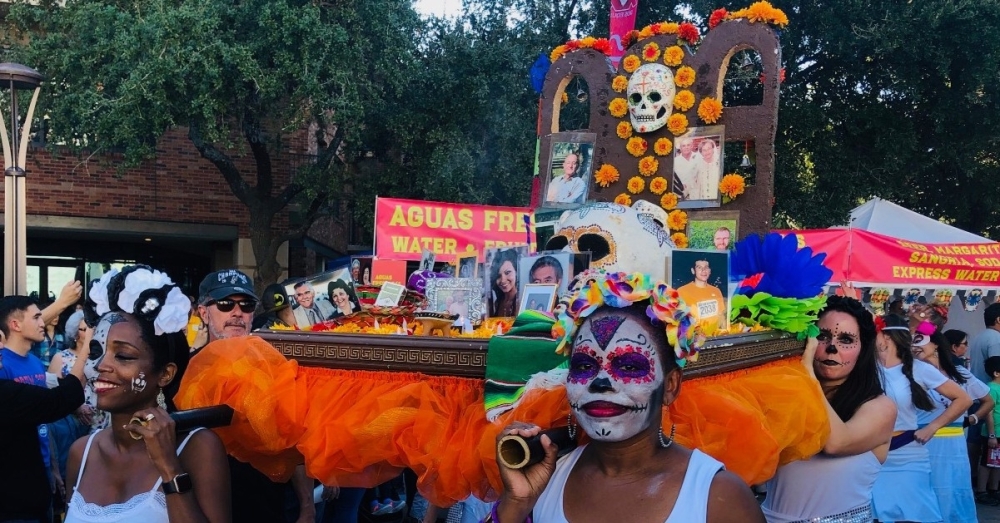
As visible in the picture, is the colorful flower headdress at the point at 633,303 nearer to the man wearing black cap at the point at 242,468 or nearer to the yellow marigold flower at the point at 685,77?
the man wearing black cap at the point at 242,468

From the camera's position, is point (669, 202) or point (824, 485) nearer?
point (824, 485)

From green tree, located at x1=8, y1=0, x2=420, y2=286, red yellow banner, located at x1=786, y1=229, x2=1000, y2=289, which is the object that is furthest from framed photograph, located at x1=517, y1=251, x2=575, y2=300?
green tree, located at x1=8, y1=0, x2=420, y2=286

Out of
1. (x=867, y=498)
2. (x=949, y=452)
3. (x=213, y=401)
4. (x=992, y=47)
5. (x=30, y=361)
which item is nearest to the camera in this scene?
(x=213, y=401)

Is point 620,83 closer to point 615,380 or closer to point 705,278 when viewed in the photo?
point 705,278

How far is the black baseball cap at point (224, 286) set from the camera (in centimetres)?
375

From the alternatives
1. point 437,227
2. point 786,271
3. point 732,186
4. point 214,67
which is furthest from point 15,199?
point 786,271

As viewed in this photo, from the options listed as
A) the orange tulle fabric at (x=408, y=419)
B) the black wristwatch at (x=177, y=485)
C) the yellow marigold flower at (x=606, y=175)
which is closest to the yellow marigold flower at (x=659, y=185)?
the yellow marigold flower at (x=606, y=175)

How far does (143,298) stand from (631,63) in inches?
184

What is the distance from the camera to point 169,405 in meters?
2.70

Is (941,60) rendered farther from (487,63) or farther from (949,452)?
(949,452)

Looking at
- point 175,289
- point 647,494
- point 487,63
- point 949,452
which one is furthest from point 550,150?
point 487,63

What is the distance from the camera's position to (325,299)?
3531mm

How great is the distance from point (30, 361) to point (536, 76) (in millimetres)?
4585

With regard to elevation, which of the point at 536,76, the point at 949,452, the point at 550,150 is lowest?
the point at 949,452
